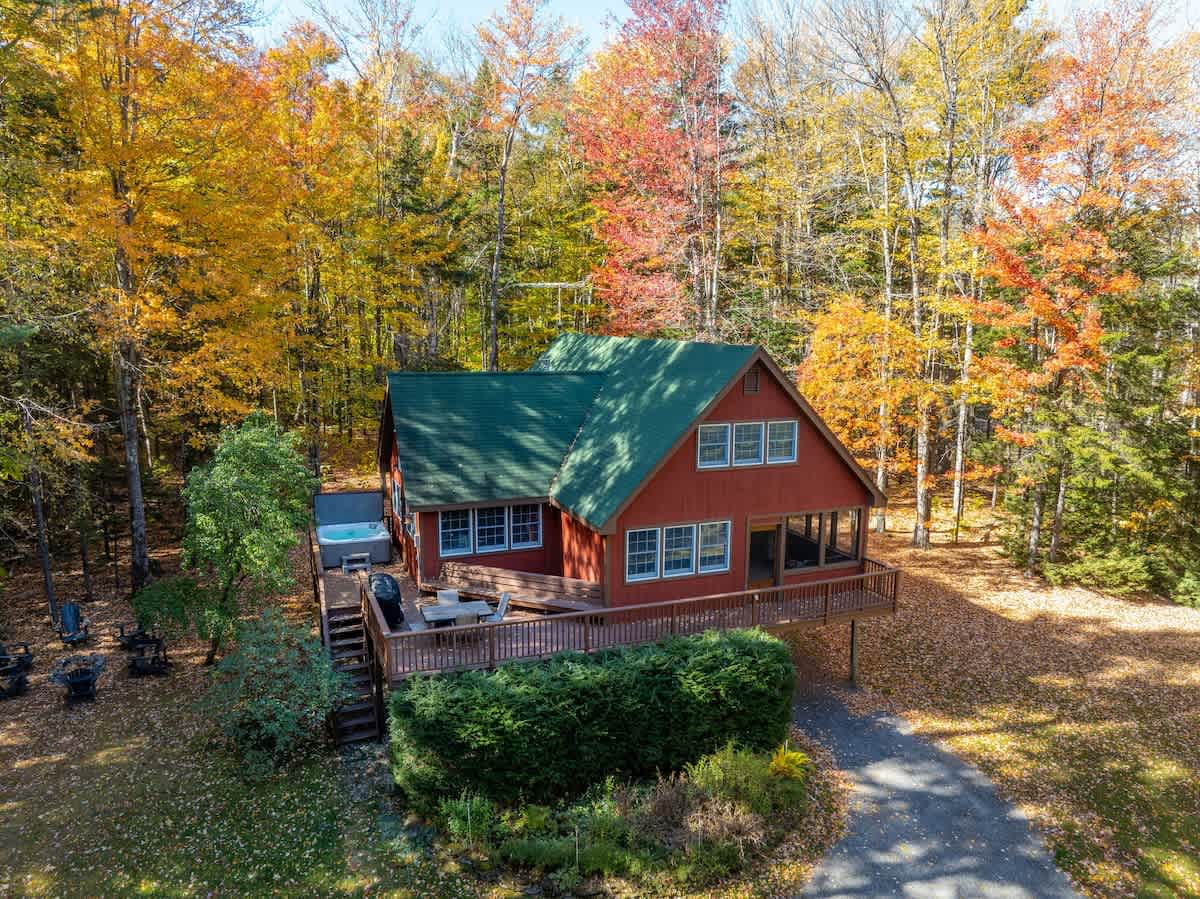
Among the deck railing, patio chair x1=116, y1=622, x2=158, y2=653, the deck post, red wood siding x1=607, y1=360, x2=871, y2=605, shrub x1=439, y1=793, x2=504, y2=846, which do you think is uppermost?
red wood siding x1=607, y1=360, x2=871, y2=605

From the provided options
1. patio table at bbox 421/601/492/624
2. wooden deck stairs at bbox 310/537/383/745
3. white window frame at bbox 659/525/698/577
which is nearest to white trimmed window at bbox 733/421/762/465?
white window frame at bbox 659/525/698/577

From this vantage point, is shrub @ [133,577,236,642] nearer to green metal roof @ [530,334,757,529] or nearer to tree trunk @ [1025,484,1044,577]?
green metal roof @ [530,334,757,529]

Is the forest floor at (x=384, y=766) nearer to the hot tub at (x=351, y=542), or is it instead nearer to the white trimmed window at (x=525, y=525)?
the hot tub at (x=351, y=542)

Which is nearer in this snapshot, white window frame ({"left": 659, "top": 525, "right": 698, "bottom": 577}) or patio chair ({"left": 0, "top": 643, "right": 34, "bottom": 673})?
patio chair ({"left": 0, "top": 643, "right": 34, "bottom": 673})

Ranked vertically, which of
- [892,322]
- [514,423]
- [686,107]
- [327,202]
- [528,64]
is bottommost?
[514,423]

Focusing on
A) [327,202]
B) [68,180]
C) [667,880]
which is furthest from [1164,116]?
[68,180]

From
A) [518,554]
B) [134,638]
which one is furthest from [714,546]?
[134,638]

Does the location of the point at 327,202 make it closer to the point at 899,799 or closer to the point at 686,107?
the point at 686,107
